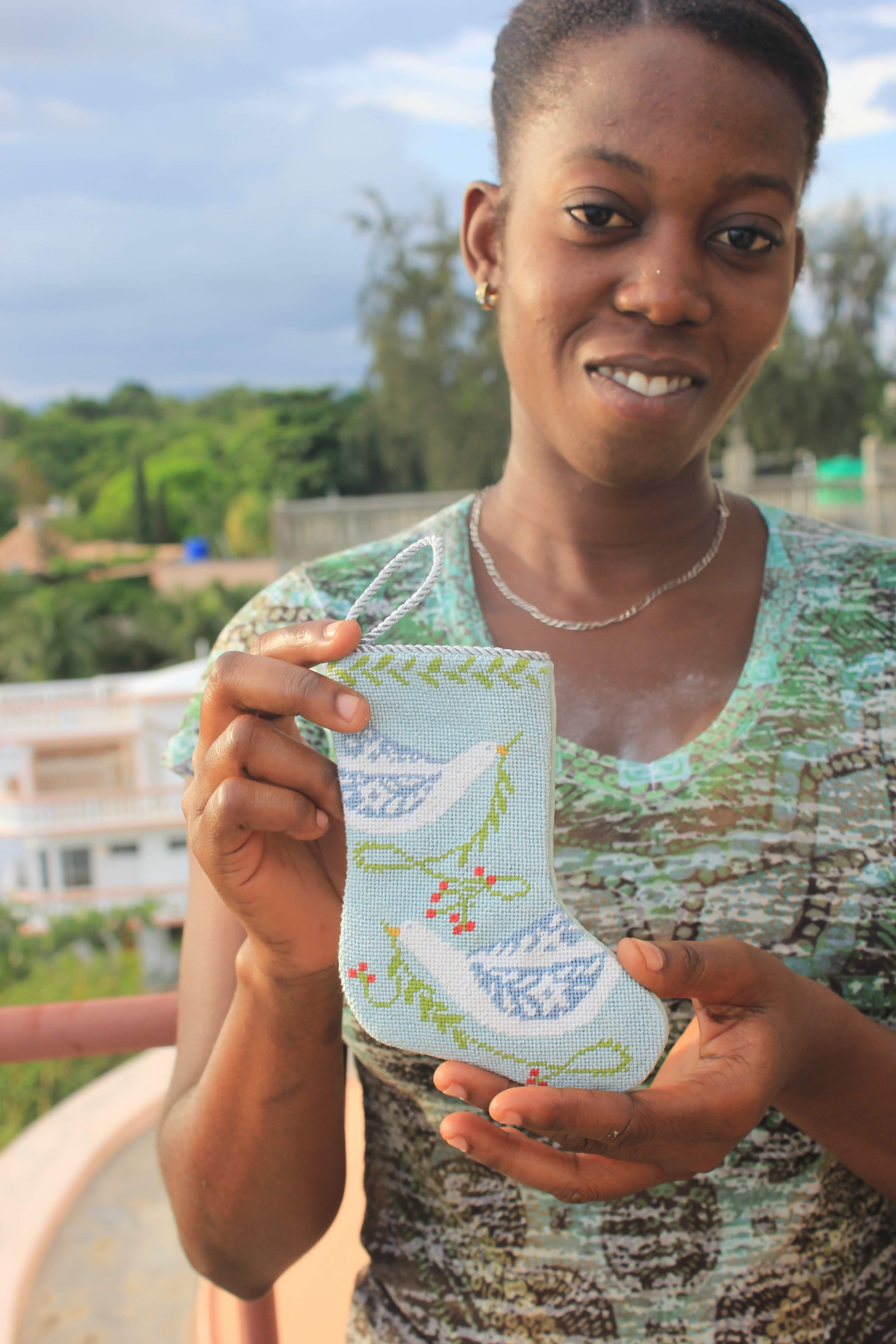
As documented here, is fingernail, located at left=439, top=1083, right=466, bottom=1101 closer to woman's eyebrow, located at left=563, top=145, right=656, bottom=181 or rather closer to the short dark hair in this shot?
woman's eyebrow, located at left=563, top=145, right=656, bottom=181

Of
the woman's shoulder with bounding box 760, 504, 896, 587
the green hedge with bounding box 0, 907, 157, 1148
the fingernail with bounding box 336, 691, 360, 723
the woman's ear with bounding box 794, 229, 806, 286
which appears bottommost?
the green hedge with bounding box 0, 907, 157, 1148

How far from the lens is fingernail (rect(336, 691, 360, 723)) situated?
103cm

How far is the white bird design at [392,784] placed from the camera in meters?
1.12

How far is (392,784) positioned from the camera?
1.12 m

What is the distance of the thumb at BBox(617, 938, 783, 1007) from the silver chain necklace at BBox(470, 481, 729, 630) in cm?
51

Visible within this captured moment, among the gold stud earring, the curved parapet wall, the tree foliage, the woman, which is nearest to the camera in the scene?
the woman

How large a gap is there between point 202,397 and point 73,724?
40.1 m

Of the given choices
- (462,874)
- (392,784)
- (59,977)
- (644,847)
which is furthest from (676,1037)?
(59,977)

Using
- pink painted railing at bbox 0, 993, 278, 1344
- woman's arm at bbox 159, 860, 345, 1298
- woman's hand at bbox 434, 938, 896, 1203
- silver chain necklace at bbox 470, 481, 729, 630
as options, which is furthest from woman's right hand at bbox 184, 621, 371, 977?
pink painted railing at bbox 0, 993, 278, 1344

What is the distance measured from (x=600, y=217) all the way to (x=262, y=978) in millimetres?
916

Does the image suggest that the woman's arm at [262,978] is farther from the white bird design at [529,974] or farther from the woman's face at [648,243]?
the woman's face at [648,243]

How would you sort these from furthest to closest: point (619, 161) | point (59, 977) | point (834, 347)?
1. point (834, 347)
2. point (59, 977)
3. point (619, 161)

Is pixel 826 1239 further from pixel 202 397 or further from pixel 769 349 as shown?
pixel 202 397

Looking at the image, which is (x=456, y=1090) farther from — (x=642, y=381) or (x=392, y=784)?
(x=642, y=381)
